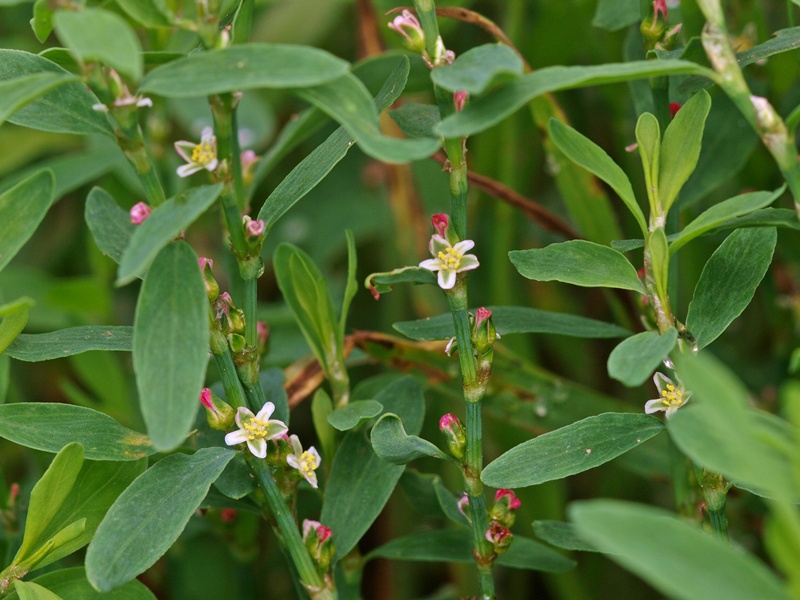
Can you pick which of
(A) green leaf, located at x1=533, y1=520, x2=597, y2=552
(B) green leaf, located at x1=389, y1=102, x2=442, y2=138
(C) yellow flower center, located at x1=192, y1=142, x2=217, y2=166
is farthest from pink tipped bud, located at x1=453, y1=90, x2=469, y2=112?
(A) green leaf, located at x1=533, y1=520, x2=597, y2=552

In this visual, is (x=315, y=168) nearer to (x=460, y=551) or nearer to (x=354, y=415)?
(x=354, y=415)

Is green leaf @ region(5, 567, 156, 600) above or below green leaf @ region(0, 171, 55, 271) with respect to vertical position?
below

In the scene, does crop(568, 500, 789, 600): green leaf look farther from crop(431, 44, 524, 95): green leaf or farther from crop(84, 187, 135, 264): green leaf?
crop(84, 187, 135, 264): green leaf

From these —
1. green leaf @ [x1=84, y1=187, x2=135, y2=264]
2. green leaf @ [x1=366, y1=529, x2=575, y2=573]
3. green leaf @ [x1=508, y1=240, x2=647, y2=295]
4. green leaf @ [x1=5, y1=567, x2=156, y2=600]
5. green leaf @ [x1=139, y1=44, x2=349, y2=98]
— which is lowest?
green leaf @ [x1=366, y1=529, x2=575, y2=573]

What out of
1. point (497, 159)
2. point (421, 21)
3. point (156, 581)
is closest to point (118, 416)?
point (156, 581)

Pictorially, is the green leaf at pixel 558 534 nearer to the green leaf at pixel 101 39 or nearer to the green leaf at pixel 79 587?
the green leaf at pixel 79 587

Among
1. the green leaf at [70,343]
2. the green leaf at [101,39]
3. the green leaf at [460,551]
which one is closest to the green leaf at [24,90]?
the green leaf at [101,39]

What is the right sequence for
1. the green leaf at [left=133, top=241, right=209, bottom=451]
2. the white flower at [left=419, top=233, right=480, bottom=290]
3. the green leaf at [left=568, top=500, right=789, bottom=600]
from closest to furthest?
the green leaf at [left=568, top=500, right=789, bottom=600], the green leaf at [left=133, top=241, right=209, bottom=451], the white flower at [left=419, top=233, right=480, bottom=290]
